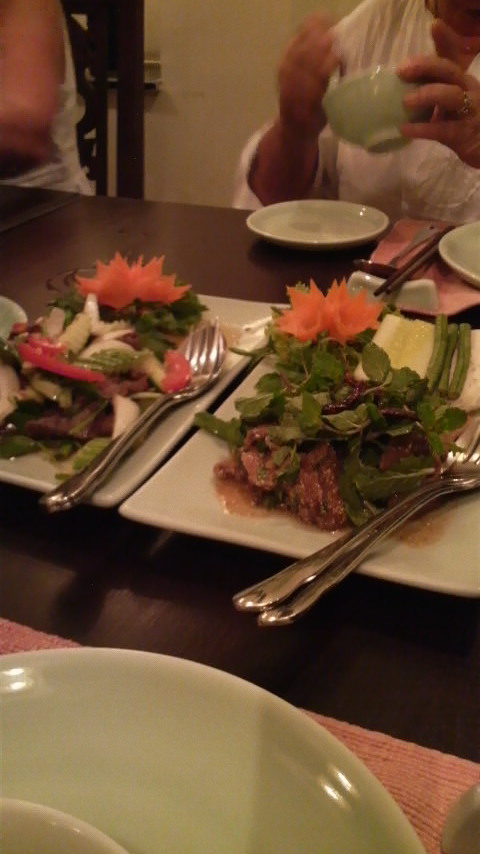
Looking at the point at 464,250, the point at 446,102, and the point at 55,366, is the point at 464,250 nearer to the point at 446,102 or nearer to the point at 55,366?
the point at 446,102

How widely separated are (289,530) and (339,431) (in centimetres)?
9

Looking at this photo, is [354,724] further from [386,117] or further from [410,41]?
[410,41]

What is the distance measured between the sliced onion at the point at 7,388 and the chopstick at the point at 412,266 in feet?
1.71

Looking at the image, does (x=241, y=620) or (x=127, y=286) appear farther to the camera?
(x=127, y=286)

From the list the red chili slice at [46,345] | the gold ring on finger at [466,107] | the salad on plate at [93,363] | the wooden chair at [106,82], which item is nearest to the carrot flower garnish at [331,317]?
the salad on plate at [93,363]

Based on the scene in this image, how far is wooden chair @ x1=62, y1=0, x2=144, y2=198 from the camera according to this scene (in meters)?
1.64

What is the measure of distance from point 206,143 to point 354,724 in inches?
130

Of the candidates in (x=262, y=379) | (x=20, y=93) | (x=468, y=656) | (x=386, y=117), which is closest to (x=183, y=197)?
(x=20, y=93)

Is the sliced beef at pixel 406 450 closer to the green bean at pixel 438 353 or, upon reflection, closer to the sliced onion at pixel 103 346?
the green bean at pixel 438 353

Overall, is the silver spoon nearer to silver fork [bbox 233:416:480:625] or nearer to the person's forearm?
silver fork [bbox 233:416:480:625]

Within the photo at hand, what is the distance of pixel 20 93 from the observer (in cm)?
162

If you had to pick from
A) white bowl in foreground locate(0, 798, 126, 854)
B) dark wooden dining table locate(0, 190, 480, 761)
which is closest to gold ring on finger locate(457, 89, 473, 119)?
dark wooden dining table locate(0, 190, 480, 761)

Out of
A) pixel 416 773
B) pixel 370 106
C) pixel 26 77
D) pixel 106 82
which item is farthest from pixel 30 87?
pixel 416 773

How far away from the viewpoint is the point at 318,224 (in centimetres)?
137
